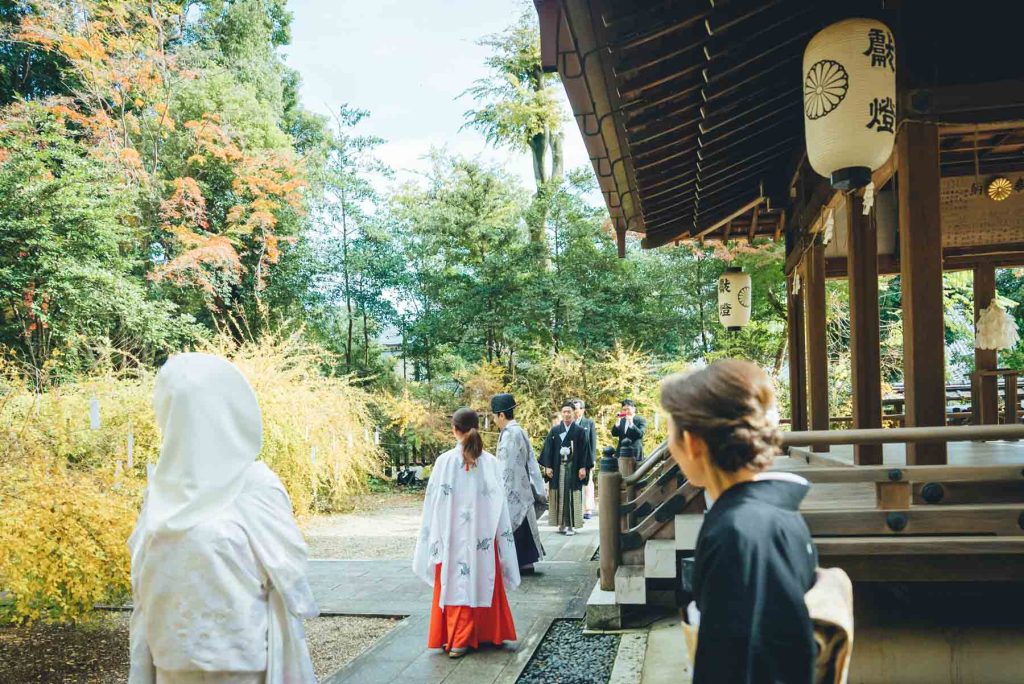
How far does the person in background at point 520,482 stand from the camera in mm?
7516

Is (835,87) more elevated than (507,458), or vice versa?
(835,87)

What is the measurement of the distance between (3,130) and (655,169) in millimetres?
13167

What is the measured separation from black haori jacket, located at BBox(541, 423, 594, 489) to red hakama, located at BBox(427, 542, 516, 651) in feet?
16.1

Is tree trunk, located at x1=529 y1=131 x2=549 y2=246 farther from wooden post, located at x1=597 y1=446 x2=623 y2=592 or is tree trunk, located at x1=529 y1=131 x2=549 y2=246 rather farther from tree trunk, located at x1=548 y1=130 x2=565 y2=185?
wooden post, located at x1=597 y1=446 x2=623 y2=592

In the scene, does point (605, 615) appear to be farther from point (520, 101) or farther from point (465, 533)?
point (520, 101)

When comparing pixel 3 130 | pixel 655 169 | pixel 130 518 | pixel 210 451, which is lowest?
pixel 130 518

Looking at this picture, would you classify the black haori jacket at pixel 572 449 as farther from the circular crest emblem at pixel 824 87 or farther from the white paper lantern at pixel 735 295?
the circular crest emblem at pixel 824 87

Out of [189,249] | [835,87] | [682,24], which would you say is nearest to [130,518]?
[682,24]

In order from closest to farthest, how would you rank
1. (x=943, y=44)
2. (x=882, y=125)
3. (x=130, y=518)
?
(x=882, y=125), (x=943, y=44), (x=130, y=518)

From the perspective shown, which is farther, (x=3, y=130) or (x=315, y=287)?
(x=315, y=287)

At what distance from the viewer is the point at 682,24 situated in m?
4.11

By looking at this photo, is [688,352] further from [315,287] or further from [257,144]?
[257,144]

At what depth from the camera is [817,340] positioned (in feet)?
25.0

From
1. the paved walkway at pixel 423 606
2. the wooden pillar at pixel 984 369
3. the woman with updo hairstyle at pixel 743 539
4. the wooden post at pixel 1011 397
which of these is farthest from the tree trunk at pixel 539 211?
the woman with updo hairstyle at pixel 743 539
